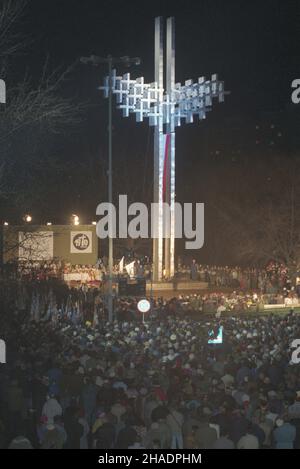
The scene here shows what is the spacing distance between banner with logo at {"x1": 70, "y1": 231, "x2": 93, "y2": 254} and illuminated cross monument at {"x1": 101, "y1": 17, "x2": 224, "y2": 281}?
6221 millimetres

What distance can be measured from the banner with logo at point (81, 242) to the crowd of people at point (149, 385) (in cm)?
2201

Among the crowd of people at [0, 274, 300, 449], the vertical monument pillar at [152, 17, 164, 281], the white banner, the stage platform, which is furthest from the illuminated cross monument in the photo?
the crowd of people at [0, 274, 300, 449]

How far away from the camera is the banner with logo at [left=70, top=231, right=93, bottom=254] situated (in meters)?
39.9

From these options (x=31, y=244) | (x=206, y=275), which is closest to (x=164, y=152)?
(x=206, y=275)

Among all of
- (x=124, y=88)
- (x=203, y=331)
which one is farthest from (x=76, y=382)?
(x=124, y=88)

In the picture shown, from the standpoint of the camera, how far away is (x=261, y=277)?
3303cm

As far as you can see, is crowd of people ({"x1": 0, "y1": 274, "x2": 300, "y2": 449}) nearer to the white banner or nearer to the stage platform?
the white banner

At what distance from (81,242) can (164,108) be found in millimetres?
10367

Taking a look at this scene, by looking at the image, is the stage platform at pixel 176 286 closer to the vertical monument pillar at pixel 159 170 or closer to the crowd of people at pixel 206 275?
the crowd of people at pixel 206 275

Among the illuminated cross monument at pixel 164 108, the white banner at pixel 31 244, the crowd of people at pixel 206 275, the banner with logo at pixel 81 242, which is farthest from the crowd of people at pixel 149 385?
the banner with logo at pixel 81 242

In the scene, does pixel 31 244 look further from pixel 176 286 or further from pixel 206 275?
pixel 206 275

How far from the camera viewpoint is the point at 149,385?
37.6 ft
